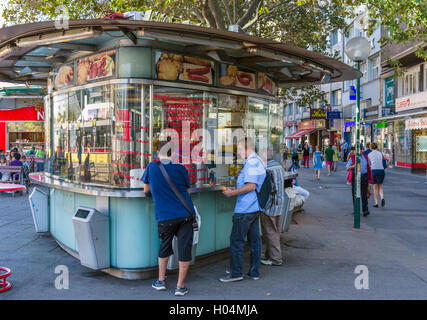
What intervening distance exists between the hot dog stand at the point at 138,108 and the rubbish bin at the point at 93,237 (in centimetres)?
8

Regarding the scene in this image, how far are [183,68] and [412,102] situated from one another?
21.3 meters

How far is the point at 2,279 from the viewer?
557 cm

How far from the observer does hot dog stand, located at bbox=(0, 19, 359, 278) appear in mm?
5625

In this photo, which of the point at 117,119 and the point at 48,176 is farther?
the point at 48,176

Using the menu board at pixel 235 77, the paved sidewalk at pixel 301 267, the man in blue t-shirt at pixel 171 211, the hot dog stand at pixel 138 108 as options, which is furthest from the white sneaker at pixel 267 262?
the menu board at pixel 235 77

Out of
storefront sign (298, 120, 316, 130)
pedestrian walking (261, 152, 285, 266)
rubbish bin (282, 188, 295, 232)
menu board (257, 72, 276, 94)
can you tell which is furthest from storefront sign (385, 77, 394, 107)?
pedestrian walking (261, 152, 285, 266)

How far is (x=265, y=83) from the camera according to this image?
26.3 feet

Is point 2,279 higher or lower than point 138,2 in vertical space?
lower

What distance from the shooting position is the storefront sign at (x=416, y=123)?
2297cm

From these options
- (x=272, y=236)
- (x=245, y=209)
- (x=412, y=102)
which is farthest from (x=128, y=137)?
(x=412, y=102)

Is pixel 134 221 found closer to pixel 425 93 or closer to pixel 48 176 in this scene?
pixel 48 176

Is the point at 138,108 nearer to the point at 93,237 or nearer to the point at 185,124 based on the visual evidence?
the point at 185,124

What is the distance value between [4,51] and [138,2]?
7.99 m
